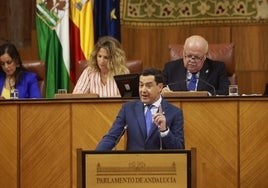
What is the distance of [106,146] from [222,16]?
337 centimetres

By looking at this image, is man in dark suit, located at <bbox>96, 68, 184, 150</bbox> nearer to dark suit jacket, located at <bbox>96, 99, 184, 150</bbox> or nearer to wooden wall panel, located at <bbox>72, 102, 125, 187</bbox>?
dark suit jacket, located at <bbox>96, 99, 184, 150</bbox>

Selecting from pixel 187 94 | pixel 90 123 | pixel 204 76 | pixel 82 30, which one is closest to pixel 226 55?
pixel 204 76

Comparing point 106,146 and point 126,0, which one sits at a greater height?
point 126,0

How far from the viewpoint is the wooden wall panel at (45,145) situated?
5645mm

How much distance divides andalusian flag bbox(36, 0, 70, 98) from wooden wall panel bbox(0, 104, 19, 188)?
169 cm

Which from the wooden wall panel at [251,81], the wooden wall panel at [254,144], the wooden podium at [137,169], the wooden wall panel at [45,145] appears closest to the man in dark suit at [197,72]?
the wooden wall panel at [254,144]

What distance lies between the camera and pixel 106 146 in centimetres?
474

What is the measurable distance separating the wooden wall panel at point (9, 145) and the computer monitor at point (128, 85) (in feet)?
2.90

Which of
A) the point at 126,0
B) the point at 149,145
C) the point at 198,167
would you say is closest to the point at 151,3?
the point at 126,0

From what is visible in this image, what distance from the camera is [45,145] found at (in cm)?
570

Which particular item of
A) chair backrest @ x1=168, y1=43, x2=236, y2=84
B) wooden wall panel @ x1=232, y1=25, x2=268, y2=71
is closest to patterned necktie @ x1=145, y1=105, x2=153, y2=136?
chair backrest @ x1=168, y1=43, x2=236, y2=84

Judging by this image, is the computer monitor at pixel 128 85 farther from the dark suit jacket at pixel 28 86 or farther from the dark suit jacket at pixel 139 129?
the dark suit jacket at pixel 28 86

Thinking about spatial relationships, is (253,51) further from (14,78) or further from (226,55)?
(14,78)

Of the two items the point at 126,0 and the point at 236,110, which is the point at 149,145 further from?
the point at 126,0
